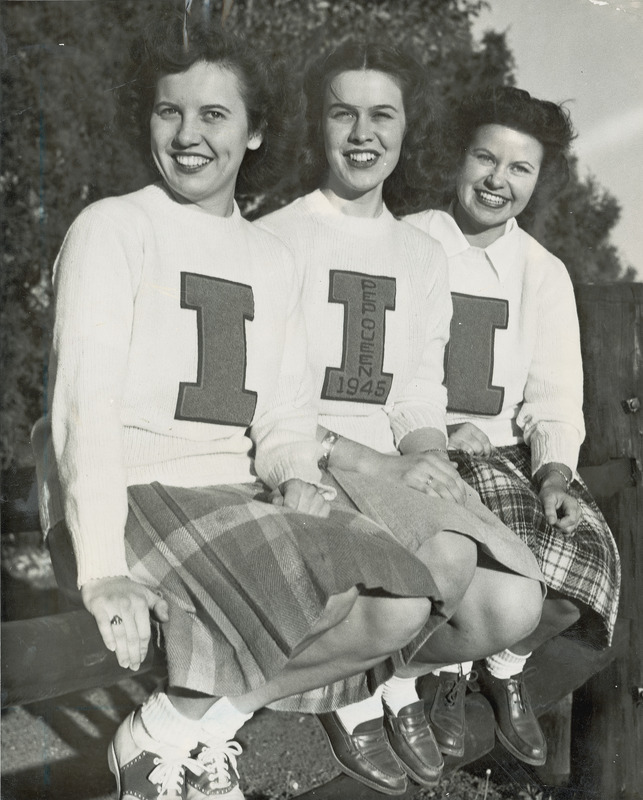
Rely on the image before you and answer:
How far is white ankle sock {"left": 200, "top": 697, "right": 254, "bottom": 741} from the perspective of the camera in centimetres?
155

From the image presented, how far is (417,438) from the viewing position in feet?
6.47

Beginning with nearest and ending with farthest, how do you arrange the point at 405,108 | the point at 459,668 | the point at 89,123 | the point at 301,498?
the point at 301,498 < the point at 405,108 < the point at 459,668 < the point at 89,123

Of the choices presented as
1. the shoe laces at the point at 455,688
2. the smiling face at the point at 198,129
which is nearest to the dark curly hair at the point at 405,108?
the smiling face at the point at 198,129

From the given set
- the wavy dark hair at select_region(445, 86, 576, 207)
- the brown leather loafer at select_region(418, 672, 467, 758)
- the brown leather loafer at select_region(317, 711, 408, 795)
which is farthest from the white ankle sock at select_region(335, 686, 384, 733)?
the wavy dark hair at select_region(445, 86, 576, 207)

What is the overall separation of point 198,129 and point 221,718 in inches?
38.4

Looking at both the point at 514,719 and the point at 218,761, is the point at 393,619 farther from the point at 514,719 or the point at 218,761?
the point at 514,719

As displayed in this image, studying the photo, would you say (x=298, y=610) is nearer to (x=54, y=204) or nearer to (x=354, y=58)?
(x=354, y=58)

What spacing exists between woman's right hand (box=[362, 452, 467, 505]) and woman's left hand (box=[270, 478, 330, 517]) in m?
0.23

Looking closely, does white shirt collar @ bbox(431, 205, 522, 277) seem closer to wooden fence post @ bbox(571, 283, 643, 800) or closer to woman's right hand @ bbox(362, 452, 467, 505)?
wooden fence post @ bbox(571, 283, 643, 800)

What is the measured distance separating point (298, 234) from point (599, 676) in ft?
5.34

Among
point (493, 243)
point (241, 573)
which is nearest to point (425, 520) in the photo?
point (241, 573)

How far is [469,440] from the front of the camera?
2182mm

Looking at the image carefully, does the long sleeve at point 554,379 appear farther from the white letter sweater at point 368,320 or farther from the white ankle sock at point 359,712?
the white ankle sock at point 359,712

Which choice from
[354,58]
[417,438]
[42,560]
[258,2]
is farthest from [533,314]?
[42,560]
